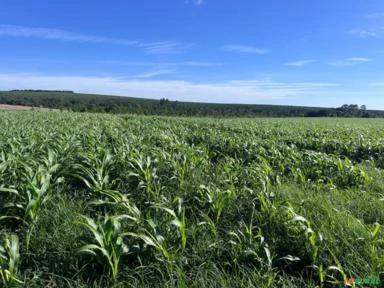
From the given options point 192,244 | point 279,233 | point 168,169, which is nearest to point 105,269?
point 192,244

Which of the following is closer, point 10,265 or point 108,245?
point 10,265

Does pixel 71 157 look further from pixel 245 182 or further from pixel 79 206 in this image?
pixel 245 182

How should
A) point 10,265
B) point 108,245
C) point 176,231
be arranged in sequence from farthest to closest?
1. point 176,231
2. point 108,245
3. point 10,265

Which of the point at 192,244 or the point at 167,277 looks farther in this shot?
the point at 192,244

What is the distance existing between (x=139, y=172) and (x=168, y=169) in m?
0.84

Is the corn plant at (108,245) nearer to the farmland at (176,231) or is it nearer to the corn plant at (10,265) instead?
the farmland at (176,231)

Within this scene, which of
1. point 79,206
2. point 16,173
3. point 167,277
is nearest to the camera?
point 167,277

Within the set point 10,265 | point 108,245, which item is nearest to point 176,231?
point 108,245

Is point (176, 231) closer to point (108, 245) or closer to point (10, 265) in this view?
point (108, 245)

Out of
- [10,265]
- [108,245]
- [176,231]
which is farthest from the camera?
[176,231]

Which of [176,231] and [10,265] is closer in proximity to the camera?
[10,265]

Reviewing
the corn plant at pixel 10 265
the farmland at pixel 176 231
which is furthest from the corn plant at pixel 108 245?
the corn plant at pixel 10 265

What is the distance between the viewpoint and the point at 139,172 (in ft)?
15.6

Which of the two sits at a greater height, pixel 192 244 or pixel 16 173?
pixel 16 173
